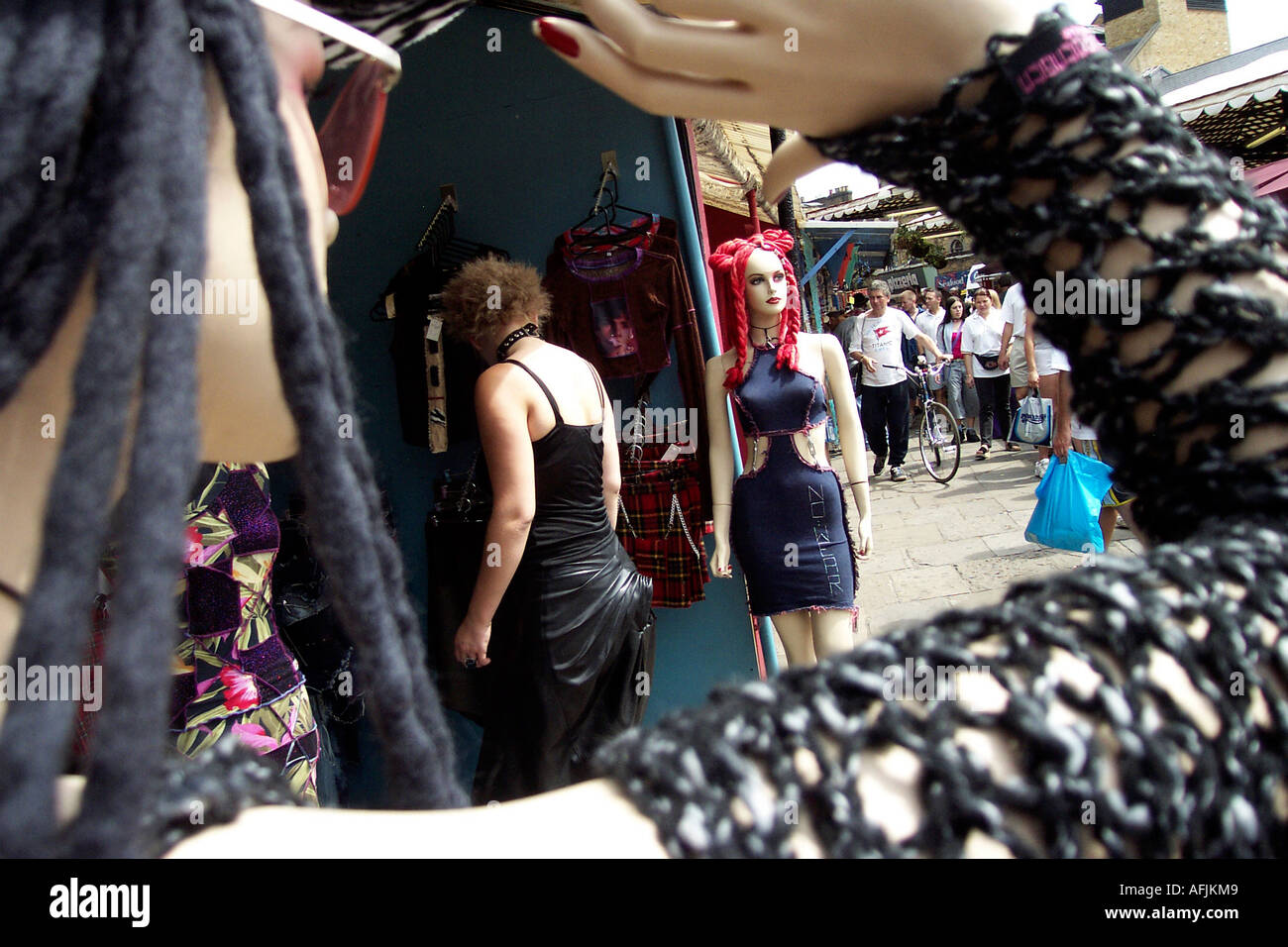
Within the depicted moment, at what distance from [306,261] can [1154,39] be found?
3755 cm

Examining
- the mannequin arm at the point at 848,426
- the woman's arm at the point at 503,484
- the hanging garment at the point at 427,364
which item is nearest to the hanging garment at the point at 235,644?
the woman's arm at the point at 503,484

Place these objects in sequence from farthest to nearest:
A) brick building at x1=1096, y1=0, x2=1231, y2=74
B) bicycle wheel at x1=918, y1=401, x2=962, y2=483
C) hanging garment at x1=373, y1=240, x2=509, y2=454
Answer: brick building at x1=1096, y1=0, x2=1231, y2=74, bicycle wheel at x1=918, y1=401, x2=962, y2=483, hanging garment at x1=373, y1=240, x2=509, y2=454

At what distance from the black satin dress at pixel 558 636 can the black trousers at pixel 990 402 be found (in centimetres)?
867

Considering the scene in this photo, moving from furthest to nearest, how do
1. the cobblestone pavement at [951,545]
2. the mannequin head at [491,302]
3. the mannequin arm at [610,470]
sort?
the cobblestone pavement at [951,545], the mannequin arm at [610,470], the mannequin head at [491,302]

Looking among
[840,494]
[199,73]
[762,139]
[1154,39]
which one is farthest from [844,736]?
[1154,39]

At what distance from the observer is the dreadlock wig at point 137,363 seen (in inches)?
16.7

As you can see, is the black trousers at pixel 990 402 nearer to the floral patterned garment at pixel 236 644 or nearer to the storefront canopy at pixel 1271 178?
the storefront canopy at pixel 1271 178

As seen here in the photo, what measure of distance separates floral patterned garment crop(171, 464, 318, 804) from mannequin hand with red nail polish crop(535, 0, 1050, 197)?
1.73 metres

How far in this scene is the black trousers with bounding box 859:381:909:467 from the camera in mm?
9109

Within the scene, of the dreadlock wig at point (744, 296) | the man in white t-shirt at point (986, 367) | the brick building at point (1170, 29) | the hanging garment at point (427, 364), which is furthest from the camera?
the brick building at point (1170, 29)

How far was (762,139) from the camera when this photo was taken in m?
5.45

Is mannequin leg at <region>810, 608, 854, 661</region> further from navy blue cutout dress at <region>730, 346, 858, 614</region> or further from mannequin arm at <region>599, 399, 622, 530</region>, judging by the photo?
mannequin arm at <region>599, 399, 622, 530</region>

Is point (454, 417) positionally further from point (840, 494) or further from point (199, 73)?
point (199, 73)

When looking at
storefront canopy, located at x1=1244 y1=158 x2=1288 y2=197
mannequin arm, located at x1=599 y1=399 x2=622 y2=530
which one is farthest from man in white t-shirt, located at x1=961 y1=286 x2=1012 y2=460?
mannequin arm, located at x1=599 y1=399 x2=622 y2=530
